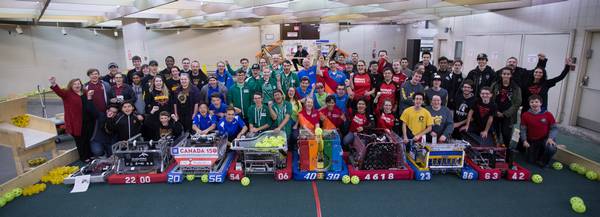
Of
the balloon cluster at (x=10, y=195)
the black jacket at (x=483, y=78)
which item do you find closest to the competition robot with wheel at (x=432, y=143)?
the black jacket at (x=483, y=78)

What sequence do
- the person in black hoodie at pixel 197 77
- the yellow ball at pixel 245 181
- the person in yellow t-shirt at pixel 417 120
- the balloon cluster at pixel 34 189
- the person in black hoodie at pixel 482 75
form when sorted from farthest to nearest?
the person in black hoodie at pixel 197 77 → the person in black hoodie at pixel 482 75 → the person in yellow t-shirt at pixel 417 120 → the yellow ball at pixel 245 181 → the balloon cluster at pixel 34 189

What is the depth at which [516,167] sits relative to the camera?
462 cm

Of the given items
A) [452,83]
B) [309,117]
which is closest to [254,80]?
[309,117]

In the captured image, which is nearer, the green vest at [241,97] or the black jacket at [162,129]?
the black jacket at [162,129]

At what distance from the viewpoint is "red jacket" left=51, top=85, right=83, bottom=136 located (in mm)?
5117

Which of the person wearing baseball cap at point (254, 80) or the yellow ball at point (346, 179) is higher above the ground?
the person wearing baseball cap at point (254, 80)

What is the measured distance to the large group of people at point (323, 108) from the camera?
4992mm

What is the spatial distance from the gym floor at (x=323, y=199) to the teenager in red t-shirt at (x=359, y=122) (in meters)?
0.94

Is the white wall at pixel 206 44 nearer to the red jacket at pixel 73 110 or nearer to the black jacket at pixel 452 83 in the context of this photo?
the red jacket at pixel 73 110

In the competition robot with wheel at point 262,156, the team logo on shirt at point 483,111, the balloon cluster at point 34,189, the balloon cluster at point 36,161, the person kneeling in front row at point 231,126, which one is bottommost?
the balloon cluster at point 36,161

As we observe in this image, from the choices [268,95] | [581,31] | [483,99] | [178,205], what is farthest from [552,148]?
[178,205]

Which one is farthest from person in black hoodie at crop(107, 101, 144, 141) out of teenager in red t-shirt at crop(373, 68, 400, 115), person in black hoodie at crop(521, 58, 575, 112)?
person in black hoodie at crop(521, 58, 575, 112)

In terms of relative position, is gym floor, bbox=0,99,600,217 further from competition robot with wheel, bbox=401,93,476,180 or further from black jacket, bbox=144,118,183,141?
black jacket, bbox=144,118,183,141

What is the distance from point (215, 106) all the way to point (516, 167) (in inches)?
180
